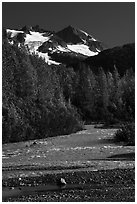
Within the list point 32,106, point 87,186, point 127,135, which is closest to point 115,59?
point 32,106

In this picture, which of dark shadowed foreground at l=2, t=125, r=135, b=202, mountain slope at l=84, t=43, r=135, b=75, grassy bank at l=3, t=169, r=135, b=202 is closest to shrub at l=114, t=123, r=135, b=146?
dark shadowed foreground at l=2, t=125, r=135, b=202

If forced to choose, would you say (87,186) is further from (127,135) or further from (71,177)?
(127,135)

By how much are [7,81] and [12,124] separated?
7561mm

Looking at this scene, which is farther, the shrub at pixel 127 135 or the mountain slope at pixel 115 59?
the mountain slope at pixel 115 59

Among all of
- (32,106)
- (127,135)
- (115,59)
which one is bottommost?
(127,135)

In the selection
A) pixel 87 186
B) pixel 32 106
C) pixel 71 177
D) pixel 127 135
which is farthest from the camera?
pixel 32 106

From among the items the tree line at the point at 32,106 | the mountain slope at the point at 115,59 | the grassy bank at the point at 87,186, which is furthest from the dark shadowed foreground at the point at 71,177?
the mountain slope at the point at 115,59

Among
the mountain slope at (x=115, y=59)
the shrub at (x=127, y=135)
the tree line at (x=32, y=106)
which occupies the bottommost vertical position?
the shrub at (x=127, y=135)

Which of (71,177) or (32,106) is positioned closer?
(71,177)

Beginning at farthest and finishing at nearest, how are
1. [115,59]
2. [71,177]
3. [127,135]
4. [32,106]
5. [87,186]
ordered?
[115,59] < [32,106] < [127,135] < [71,177] < [87,186]

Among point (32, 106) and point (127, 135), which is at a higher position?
point (32, 106)

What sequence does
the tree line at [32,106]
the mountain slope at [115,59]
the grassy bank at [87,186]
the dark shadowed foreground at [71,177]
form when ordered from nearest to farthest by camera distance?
the grassy bank at [87,186] < the dark shadowed foreground at [71,177] < the tree line at [32,106] < the mountain slope at [115,59]

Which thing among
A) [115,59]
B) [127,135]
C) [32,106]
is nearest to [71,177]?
[127,135]

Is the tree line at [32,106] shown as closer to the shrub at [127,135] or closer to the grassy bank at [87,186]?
the shrub at [127,135]
